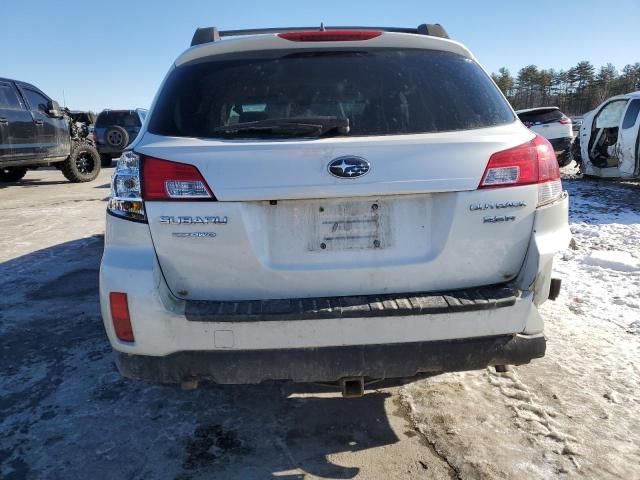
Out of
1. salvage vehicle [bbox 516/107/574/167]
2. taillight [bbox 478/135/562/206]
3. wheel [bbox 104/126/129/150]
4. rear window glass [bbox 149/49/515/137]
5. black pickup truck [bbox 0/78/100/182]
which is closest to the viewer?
taillight [bbox 478/135/562/206]

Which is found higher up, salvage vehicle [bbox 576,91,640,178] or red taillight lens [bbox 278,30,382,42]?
red taillight lens [bbox 278,30,382,42]

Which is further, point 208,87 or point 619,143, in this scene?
point 619,143

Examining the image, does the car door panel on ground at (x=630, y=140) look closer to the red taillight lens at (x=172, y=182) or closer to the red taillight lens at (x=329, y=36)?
the red taillight lens at (x=329, y=36)

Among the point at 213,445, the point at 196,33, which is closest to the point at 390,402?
the point at 213,445

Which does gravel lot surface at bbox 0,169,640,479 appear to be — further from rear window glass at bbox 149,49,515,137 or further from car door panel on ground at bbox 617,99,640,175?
car door panel on ground at bbox 617,99,640,175

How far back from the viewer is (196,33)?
9.20ft

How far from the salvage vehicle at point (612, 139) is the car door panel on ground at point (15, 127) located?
12065 mm

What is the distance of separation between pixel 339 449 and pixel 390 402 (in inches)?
19.1

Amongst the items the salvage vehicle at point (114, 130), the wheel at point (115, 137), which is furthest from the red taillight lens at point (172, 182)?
the wheel at point (115, 137)

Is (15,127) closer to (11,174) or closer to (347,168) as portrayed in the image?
(11,174)

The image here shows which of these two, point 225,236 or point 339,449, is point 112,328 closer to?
point 225,236

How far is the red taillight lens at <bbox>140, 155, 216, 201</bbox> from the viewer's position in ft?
6.40

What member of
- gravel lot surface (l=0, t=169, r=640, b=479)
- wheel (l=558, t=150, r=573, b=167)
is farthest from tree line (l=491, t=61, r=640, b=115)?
gravel lot surface (l=0, t=169, r=640, b=479)

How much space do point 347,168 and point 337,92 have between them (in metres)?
0.54
